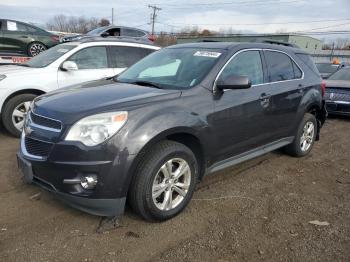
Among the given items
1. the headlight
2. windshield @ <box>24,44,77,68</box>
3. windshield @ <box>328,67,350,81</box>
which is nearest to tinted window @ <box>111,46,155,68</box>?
windshield @ <box>24,44,77,68</box>

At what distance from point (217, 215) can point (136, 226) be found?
848 mm

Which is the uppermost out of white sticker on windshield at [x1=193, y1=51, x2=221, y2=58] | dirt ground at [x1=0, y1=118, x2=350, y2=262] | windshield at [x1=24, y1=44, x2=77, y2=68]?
white sticker on windshield at [x1=193, y1=51, x2=221, y2=58]

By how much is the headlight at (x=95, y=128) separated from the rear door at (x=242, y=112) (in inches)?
45.2

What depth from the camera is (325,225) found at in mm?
3611

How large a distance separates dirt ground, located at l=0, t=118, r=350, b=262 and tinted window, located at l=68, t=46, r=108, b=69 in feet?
9.37

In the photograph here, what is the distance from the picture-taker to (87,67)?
7121 mm

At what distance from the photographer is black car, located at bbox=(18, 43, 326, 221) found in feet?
10.2

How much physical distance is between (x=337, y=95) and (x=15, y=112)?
7.46 meters

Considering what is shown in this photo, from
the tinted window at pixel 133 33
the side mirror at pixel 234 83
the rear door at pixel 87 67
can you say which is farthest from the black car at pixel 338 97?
the tinted window at pixel 133 33

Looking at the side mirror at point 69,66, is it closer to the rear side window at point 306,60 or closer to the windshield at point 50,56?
the windshield at point 50,56

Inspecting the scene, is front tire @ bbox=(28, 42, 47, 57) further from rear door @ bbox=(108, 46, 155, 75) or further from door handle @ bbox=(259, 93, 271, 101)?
door handle @ bbox=(259, 93, 271, 101)

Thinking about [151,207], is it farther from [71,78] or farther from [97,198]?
[71,78]

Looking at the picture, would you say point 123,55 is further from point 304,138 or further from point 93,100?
point 93,100

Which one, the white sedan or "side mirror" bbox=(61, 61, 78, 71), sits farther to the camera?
"side mirror" bbox=(61, 61, 78, 71)
